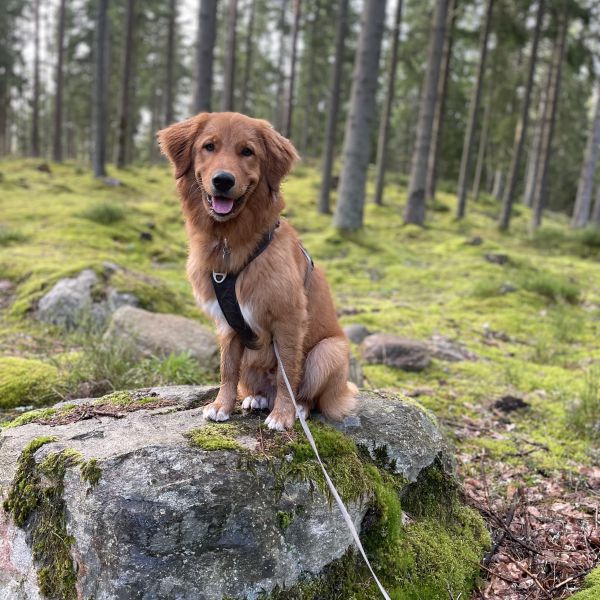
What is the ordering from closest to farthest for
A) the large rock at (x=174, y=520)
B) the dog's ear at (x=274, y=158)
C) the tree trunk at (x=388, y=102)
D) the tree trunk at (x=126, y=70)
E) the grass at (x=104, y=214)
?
1. the large rock at (x=174, y=520)
2. the dog's ear at (x=274, y=158)
3. the grass at (x=104, y=214)
4. the tree trunk at (x=388, y=102)
5. the tree trunk at (x=126, y=70)

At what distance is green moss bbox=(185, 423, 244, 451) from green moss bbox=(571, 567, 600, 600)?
2.03 metres

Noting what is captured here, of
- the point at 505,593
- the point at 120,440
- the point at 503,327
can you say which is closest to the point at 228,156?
the point at 120,440

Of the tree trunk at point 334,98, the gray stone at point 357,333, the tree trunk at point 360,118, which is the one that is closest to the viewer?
the gray stone at point 357,333

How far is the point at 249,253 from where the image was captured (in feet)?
10.2

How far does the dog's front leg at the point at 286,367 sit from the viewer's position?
10.3 ft

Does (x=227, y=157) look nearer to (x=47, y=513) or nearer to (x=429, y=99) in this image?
(x=47, y=513)

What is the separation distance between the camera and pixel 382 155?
22.0m

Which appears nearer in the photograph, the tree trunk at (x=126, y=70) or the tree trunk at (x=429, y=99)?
the tree trunk at (x=429, y=99)

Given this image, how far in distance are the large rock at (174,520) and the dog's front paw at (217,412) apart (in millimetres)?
126

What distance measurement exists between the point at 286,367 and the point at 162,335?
3.15m

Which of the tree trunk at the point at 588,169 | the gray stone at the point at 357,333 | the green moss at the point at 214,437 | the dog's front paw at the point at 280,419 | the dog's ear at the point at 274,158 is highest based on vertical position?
the tree trunk at the point at 588,169

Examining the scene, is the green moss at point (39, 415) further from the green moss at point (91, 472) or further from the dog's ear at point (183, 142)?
the dog's ear at point (183, 142)

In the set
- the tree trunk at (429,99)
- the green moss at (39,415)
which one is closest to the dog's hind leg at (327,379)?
the green moss at (39,415)

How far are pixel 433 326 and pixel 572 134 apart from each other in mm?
40530
